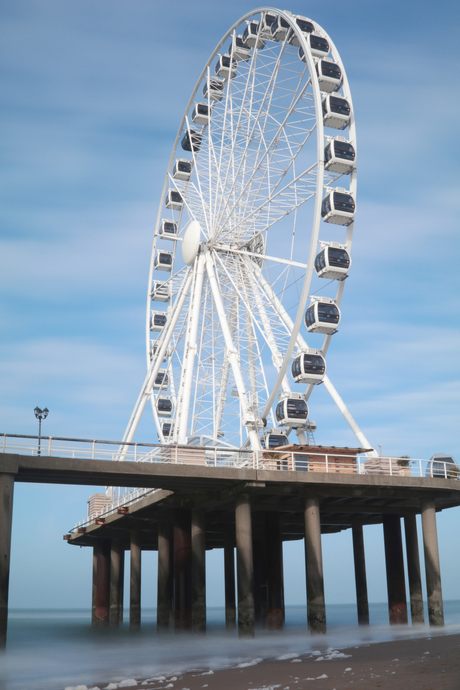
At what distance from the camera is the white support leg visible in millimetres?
33088

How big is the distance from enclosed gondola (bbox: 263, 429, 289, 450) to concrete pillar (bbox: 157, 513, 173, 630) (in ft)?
24.5

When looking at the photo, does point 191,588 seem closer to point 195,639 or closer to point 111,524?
point 195,639

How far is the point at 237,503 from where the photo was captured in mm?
29078

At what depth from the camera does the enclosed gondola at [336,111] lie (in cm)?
3525

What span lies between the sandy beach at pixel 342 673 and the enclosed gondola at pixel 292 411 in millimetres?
13478

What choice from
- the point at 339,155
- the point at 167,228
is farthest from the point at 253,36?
the point at 167,228

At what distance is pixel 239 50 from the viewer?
4362 cm

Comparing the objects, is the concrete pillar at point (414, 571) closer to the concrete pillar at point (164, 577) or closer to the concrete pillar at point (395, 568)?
the concrete pillar at point (395, 568)

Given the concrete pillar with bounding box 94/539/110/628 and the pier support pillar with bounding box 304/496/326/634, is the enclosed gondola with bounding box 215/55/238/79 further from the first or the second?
the concrete pillar with bounding box 94/539/110/628

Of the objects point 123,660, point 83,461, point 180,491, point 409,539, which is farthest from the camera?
point 409,539

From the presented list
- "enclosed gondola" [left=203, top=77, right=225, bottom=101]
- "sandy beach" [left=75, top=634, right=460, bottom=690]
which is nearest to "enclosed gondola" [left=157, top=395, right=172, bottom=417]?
"enclosed gondola" [left=203, top=77, right=225, bottom=101]

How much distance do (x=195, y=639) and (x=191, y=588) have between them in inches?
183

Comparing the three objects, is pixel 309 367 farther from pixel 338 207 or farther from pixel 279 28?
pixel 279 28

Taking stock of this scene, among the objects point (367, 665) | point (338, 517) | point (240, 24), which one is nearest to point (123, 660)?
point (367, 665)
